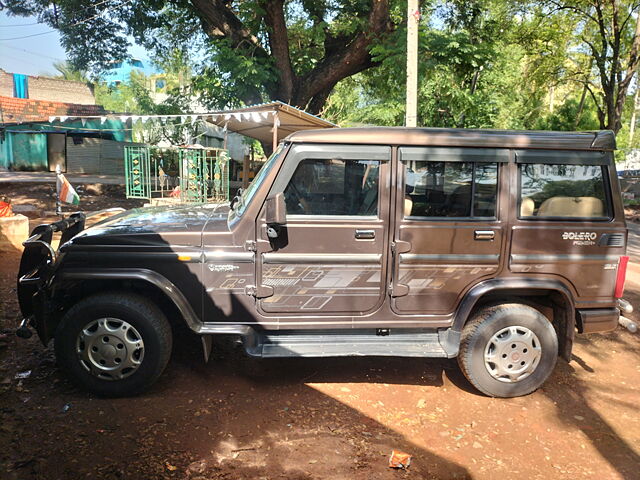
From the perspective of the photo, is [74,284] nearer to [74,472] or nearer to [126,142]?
[74,472]

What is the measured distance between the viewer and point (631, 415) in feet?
12.4

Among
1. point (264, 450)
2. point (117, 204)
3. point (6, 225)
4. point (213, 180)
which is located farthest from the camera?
point (117, 204)

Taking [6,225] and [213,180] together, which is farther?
[213,180]

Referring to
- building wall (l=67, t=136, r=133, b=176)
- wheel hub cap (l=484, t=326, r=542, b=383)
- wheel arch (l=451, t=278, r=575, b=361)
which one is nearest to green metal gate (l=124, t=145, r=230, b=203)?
wheel arch (l=451, t=278, r=575, b=361)

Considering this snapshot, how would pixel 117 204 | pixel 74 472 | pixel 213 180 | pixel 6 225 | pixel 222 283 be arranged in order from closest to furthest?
pixel 74 472 → pixel 222 283 → pixel 6 225 → pixel 213 180 → pixel 117 204

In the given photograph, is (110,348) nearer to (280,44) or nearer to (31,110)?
(280,44)

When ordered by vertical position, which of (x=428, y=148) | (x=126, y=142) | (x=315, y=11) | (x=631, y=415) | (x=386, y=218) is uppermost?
(x=315, y=11)

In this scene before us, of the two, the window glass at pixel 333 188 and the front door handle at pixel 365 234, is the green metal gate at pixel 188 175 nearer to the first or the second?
the window glass at pixel 333 188

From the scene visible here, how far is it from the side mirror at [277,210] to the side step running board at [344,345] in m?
0.95

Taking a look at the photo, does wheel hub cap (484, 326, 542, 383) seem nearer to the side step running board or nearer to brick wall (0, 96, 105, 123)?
the side step running board

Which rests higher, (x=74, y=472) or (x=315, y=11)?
(x=315, y=11)

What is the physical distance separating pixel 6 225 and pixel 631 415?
27.6 feet

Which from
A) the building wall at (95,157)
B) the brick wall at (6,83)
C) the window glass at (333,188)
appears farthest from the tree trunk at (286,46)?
the brick wall at (6,83)

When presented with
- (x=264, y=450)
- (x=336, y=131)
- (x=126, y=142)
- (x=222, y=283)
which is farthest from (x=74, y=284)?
(x=126, y=142)
